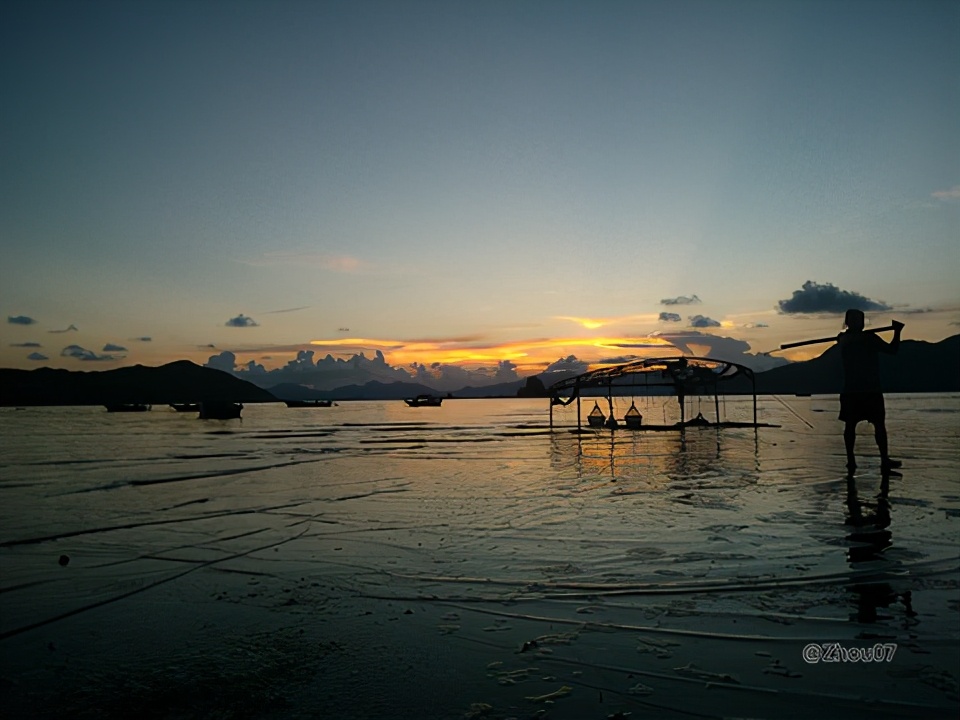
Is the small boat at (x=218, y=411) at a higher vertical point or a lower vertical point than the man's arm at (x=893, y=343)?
lower

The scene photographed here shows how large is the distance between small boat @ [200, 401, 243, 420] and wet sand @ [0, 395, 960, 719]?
78.1 metres

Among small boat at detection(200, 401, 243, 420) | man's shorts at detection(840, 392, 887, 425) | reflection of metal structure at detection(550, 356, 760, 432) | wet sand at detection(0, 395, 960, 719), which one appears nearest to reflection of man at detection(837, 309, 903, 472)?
man's shorts at detection(840, 392, 887, 425)

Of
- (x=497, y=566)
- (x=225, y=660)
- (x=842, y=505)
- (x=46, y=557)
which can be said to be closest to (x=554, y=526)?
(x=497, y=566)

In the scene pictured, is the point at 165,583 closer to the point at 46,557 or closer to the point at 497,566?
the point at 46,557

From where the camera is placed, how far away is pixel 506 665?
474 cm

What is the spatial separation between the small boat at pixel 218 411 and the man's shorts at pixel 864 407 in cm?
8614

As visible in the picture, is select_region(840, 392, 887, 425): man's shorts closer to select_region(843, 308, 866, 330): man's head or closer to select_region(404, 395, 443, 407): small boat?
select_region(843, 308, 866, 330): man's head

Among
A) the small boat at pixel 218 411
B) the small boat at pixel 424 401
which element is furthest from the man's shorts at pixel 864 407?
the small boat at pixel 424 401

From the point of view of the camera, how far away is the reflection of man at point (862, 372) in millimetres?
13492

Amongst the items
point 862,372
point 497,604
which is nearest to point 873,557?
point 497,604

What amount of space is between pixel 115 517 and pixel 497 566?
8944 mm

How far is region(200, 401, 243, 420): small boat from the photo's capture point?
88.1m

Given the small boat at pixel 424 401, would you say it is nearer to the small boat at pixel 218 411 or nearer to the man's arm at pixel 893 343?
the small boat at pixel 218 411

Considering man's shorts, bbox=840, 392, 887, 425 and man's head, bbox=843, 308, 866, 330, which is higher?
man's head, bbox=843, 308, 866, 330
